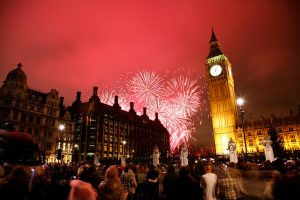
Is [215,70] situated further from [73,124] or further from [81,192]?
[81,192]

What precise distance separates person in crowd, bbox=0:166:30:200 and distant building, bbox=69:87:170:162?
50.1 m

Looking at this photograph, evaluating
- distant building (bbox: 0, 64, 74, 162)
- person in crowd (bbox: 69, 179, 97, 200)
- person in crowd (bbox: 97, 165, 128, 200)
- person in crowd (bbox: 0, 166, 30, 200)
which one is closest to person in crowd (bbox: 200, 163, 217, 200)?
person in crowd (bbox: 97, 165, 128, 200)

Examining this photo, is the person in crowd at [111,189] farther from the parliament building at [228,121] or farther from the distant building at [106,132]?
the parliament building at [228,121]

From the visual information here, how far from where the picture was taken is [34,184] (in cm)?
770

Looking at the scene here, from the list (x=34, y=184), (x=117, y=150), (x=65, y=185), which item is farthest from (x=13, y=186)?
(x=117, y=150)

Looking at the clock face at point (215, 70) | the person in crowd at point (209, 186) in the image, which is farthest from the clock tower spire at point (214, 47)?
the person in crowd at point (209, 186)

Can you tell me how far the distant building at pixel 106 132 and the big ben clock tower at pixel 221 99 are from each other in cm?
2471

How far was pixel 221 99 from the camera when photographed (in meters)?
89.7

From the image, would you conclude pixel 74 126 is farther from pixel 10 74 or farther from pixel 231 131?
pixel 231 131

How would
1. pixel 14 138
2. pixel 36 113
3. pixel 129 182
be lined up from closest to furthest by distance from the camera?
pixel 129 182 < pixel 14 138 < pixel 36 113

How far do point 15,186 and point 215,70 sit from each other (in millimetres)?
92172

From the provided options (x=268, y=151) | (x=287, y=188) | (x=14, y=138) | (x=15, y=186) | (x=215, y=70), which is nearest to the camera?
(x=15, y=186)

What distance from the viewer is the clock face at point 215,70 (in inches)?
3543

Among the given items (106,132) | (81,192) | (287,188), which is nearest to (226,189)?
(287,188)
